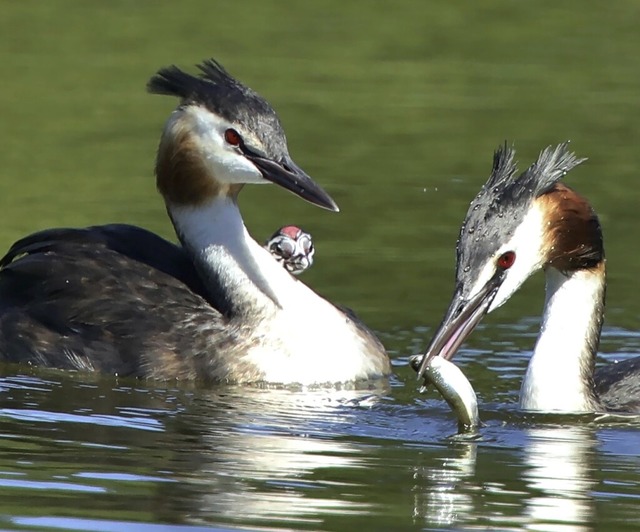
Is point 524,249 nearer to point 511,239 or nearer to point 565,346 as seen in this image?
point 511,239

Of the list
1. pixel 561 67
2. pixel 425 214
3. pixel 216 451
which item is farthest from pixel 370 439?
pixel 561 67

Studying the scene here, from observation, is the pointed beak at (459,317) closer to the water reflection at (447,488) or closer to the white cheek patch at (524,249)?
the white cheek patch at (524,249)

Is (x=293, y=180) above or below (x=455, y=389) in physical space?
above

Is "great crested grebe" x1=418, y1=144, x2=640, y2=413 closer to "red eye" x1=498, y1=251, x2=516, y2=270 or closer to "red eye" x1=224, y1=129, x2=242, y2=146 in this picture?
"red eye" x1=498, y1=251, x2=516, y2=270

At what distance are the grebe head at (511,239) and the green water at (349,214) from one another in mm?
671

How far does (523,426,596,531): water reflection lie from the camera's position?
7.78m

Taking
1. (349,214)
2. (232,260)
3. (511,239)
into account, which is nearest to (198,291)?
(232,260)

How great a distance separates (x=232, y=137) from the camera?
11406 millimetres

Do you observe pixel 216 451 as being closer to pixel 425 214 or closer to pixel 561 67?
pixel 425 214

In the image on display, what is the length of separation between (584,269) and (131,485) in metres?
2.74

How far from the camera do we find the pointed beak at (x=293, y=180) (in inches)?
426

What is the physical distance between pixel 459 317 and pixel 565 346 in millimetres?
822

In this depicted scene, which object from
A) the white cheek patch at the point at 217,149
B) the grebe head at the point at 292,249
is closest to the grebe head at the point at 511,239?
the white cheek patch at the point at 217,149

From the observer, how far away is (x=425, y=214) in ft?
48.5
